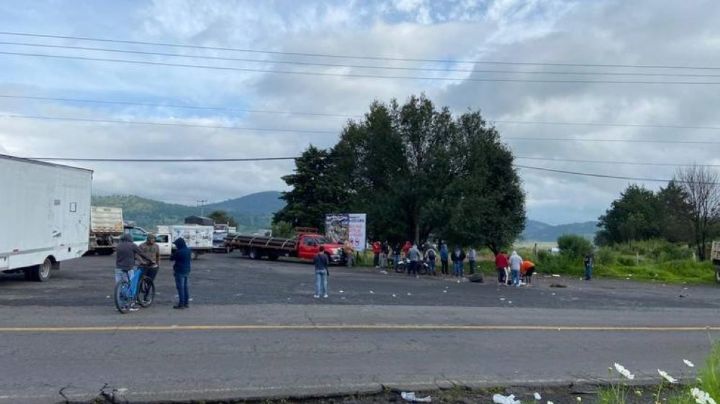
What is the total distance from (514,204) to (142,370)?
36.8 metres

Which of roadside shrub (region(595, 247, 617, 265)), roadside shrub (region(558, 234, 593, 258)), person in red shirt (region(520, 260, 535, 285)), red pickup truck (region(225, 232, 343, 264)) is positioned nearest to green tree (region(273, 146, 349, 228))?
red pickup truck (region(225, 232, 343, 264))

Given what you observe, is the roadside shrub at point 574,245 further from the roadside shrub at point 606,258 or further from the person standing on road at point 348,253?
the person standing on road at point 348,253

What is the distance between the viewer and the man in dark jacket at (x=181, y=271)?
14.5 metres

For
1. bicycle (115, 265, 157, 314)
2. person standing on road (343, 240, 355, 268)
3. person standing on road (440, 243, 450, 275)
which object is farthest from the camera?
person standing on road (343, 240, 355, 268)

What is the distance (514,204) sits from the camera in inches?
1678

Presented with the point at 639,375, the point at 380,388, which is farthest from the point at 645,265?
the point at 380,388

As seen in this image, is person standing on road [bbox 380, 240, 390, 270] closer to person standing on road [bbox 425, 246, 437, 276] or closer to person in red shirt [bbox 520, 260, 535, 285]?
person standing on road [bbox 425, 246, 437, 276]

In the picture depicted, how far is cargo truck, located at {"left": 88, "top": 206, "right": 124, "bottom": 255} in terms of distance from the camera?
1565 inches

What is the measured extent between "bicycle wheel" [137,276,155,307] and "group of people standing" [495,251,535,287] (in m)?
17.3

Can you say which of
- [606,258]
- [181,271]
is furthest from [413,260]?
[181,271]

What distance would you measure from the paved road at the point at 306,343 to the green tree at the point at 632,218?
7061cm

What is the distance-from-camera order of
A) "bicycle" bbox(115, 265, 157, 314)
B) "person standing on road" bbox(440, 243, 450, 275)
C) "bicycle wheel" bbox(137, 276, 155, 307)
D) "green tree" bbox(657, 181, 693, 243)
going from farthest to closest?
"green tree" bbox(657, 181, 693, 243) < "person standing on road" bbox(440, 243, 450, 275) < "bicycle wheel" bbox(137, 276, 155, 307) < "bicycle" bbox(115, 265, 157, 314)

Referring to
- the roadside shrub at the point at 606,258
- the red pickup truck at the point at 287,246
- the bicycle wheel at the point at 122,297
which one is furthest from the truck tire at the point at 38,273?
the roadside shrub at the point at 606,258

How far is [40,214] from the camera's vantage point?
768 inches
